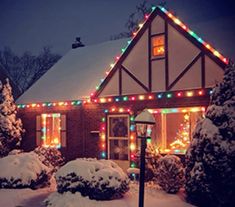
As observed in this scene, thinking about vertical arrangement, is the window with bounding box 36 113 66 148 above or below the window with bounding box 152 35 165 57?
below

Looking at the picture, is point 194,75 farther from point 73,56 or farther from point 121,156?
point 73,56

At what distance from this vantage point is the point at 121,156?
48.0 feet

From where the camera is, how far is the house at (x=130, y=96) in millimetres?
12453

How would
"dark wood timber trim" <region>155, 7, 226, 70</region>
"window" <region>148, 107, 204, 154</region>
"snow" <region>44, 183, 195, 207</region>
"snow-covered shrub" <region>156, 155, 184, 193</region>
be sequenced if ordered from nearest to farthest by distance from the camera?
"snow" <region>44, 183, 195, 207</region> < "snow-covered shrub" <region>156, 155, 184, 193</region> < "dark wood timber trim" <region>155, 7, 226, 70</region> < "window" <region>148, 107, 204, 154</region>

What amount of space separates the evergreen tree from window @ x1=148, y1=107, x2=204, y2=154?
7.83 m

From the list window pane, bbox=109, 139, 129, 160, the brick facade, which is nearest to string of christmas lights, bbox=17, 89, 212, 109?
the brick facade

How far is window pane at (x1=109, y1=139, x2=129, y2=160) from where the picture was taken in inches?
572

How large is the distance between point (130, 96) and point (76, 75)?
219 inches

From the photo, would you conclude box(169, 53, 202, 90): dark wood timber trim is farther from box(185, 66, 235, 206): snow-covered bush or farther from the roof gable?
box(185, 66, 235, 206): snow-covered bush

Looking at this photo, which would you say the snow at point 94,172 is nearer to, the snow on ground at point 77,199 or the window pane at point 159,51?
the snow on ground at point 77,199

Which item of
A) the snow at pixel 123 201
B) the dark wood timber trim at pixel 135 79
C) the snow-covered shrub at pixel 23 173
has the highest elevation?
the dark wood timber trim at pixel 135 79

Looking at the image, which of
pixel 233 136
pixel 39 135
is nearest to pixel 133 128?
pixel 233 136

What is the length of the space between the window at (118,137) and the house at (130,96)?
0.13 ft

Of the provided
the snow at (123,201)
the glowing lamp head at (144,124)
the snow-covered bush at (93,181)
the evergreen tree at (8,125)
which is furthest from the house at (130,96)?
the glowing lamp head at (144,124)
